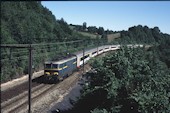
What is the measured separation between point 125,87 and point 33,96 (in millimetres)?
11133

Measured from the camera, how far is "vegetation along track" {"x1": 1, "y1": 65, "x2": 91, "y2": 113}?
61.4ft

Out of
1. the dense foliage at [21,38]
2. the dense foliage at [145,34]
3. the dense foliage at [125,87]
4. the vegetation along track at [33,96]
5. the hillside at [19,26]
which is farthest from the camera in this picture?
the dense foliage at [145,34]

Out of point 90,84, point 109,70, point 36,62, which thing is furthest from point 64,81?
point 109,70

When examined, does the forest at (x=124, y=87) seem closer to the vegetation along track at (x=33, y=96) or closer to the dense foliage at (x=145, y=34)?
the vegetation along track at (x=33, y=96)

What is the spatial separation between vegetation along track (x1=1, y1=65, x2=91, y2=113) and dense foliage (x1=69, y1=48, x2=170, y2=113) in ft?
17.3

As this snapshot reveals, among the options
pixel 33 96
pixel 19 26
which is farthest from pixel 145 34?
pixel 33 96

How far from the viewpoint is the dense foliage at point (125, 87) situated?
1228cm

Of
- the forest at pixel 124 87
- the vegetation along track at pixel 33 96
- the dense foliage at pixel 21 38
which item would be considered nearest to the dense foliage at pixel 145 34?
the dense foliage at pixel 21 38

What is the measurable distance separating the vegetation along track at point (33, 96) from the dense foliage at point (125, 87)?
5.28 m

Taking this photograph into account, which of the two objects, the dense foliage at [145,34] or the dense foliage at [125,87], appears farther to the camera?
the dense foliage at [145,34]

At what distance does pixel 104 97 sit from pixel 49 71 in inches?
606

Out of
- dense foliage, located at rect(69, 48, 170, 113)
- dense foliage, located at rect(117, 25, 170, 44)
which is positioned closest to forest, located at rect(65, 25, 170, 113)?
dense foliage, located at rect(69, 48, 170, 113)

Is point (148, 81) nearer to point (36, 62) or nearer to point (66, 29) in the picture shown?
point (36, 62)

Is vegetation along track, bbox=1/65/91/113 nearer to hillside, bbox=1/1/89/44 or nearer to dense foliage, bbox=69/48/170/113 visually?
dense foliage, bbox=69/48/170/113
